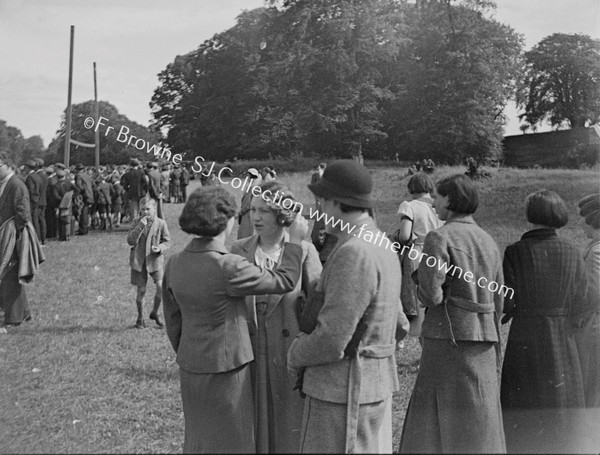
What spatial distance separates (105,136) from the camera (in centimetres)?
450

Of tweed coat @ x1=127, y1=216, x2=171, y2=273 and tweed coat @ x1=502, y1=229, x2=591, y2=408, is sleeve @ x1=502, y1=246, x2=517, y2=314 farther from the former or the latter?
tweed coat @ x1=127, y1=216, x2=171, y2=273

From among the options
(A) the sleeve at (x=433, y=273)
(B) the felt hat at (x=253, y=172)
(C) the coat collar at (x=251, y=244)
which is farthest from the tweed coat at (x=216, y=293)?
(B) the felt hat at (x=253, y=172)

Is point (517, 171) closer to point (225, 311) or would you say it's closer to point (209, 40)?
point (209, 40)

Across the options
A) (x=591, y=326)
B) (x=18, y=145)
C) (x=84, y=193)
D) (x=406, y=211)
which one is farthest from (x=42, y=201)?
(x=591, y=326)

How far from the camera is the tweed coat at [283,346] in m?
2.50

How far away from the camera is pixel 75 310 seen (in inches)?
227

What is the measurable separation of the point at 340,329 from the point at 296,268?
514mm

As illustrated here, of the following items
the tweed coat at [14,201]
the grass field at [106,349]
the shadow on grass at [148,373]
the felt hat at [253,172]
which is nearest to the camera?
the grass field at [106,349]

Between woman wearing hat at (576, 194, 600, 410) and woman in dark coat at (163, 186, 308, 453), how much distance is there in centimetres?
172

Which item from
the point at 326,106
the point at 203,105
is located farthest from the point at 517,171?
the point at 203,105

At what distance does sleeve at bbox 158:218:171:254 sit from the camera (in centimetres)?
512

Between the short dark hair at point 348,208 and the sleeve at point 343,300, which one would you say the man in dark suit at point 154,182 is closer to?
the short dark hair at point 348,208

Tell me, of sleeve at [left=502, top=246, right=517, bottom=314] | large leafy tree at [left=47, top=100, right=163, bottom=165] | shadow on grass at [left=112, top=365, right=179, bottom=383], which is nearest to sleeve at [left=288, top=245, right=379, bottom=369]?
sleeve at [left=502, top=246, right=517, bottom=314]

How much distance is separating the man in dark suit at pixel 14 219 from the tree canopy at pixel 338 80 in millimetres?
2082
